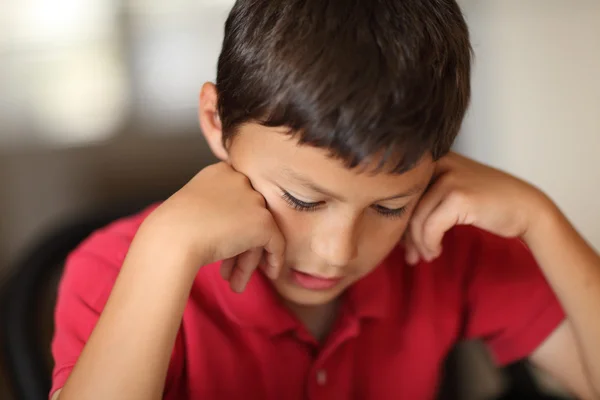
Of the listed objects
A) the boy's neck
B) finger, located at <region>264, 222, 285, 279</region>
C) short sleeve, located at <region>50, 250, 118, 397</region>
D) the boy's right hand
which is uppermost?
the boy's right hand

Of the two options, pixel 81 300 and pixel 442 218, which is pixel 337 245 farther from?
pixel 81 300

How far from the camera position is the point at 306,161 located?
632 mm

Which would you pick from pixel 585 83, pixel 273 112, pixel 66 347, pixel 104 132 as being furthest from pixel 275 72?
pixel 585 83

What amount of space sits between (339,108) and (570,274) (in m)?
0.40

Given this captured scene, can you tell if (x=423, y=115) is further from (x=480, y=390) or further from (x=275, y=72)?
(x=480, y=390)

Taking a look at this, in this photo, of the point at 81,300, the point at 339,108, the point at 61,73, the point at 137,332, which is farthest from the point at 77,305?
the point at 61,73

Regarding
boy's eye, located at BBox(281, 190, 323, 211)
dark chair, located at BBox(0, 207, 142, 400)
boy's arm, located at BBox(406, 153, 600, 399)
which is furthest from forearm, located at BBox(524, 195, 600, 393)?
dark chair, located at BBox(0, 207, 142, 400)

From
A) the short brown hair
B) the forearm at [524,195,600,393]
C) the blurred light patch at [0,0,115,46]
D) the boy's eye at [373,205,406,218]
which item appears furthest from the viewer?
the blurred light patch at [0,0,115,46]

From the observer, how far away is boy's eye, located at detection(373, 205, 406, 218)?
28.1 inches

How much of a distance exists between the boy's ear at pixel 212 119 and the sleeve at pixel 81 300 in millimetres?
176

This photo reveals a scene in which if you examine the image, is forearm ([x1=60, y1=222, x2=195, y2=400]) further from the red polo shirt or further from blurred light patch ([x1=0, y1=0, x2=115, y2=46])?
blurred light patch ([x1=0, y1=0, x2=115, y2=46])

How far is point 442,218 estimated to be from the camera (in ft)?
2.60

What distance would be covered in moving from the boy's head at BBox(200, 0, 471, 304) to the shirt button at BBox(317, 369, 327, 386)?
168mm

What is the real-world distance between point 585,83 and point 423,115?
2.64ft
